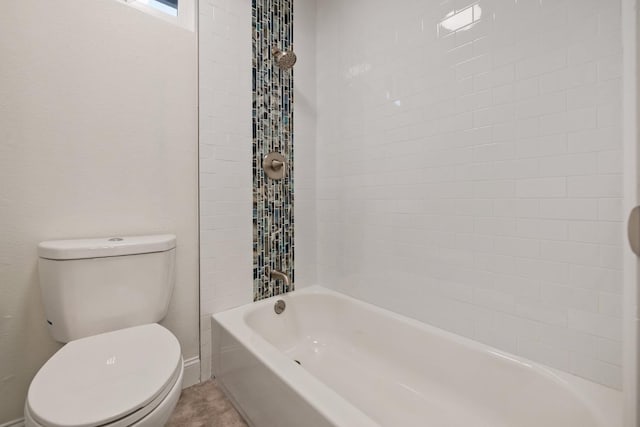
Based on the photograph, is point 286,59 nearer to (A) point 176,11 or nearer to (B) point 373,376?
(A) point 176,11

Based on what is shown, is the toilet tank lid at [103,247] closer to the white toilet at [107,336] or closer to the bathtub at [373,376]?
the white toilet at [107,336]

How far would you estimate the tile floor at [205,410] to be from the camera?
4.13 feet

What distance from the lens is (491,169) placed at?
1163 millimetres

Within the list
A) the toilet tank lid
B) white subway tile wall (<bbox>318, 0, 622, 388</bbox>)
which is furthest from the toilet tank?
white subway tile wall (<bbox>318, 0, 622, 388</bbox>)

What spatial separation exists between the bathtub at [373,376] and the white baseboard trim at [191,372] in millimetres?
100

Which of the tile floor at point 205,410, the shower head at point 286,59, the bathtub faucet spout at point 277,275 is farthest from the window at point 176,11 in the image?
the tile floor at point 205,410

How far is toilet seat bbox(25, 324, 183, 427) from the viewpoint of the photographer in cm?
70

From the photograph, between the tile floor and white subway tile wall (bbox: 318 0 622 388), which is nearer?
white subway tile wall (bbox: 318 0 622 388)

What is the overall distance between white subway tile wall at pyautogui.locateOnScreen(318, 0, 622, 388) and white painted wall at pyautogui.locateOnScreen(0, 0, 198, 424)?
98cm

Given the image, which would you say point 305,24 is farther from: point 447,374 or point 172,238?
point 447,374

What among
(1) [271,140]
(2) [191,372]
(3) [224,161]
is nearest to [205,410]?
→ (2) [191,372]

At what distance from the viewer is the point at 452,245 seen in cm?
131

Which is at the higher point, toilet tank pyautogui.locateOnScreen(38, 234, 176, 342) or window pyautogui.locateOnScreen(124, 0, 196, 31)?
window pyautogui.locateOnScreen(124, 0, 196, 31)

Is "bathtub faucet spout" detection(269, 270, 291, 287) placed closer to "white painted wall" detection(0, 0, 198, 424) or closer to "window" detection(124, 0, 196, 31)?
"white painted wall" detection(0, 0, 198, 424)
